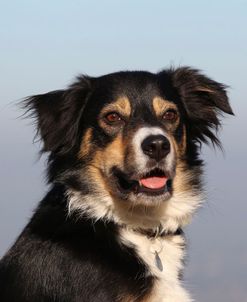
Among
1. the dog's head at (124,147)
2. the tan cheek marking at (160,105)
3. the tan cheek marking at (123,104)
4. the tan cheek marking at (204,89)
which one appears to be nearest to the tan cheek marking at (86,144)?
the dog's head at (124,147)

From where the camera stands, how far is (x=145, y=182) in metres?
6.39

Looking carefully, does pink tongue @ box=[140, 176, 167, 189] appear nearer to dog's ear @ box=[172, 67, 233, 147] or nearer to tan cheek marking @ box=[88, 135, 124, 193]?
tan cheek marking @ box=[88, 135, 124, 193]

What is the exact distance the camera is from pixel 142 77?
22.4 feet

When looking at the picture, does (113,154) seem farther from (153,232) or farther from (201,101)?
(201,101)

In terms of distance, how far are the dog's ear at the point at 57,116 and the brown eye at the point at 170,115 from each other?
0.85 metres

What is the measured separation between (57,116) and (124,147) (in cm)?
84

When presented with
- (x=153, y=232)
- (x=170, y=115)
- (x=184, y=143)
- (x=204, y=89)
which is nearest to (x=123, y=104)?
(x=170, y=115)

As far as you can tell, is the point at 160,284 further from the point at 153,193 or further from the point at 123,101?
the point at 123,101

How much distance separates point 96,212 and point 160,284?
2.91 ft

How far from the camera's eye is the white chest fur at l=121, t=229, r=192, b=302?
20.3ft

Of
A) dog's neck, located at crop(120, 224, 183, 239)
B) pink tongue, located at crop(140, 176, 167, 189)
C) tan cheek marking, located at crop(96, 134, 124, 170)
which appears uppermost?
tan cheek marking, located at crop(96, 134, 124, 170)

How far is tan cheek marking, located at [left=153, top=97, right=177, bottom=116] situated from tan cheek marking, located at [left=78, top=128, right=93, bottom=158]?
2.17ft

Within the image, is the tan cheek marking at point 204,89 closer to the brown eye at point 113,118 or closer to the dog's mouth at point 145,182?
the brown eye at point 113,118

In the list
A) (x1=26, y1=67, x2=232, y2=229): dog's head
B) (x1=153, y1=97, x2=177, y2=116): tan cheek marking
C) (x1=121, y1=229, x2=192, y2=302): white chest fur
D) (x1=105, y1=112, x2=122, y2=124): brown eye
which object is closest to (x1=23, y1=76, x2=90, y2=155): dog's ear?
(x1=26, y1=67, x2=232, y2=229): dog's head
